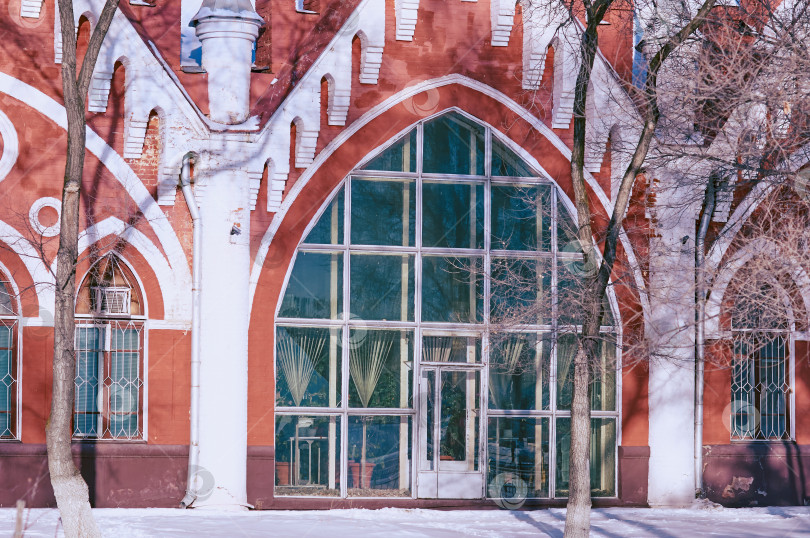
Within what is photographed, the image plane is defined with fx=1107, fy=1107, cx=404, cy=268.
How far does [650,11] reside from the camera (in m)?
16.2

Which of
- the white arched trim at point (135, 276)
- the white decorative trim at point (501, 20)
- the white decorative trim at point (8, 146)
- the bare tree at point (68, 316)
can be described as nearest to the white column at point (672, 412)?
the white decorative trim at point (501, 20)

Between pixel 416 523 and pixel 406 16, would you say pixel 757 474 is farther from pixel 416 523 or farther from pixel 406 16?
pixel 406 16

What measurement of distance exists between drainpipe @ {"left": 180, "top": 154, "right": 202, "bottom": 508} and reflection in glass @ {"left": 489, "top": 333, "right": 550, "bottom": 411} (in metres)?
4.26

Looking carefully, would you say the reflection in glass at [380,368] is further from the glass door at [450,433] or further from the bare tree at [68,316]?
the bare tree at [68,316]

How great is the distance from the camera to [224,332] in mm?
15328

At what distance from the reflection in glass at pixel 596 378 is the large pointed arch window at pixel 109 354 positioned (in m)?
6.09

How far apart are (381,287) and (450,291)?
1021mm

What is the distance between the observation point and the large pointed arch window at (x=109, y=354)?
Answer: 50.0ft

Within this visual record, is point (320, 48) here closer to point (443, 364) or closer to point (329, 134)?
point (329, 134)

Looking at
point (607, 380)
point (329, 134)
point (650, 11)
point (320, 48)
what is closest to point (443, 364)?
point (607, 380)

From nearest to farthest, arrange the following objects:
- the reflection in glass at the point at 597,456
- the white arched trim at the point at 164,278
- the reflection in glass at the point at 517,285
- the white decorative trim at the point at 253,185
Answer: the white arched trim at the point at 164,278 < the white decorative trim at the point at 253,185 < the reflection in glass at the point at 517,285 < the reflection in glass at the point at 597,456

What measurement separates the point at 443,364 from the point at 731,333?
13.9ft

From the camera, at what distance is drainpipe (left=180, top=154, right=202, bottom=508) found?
49.5 ft

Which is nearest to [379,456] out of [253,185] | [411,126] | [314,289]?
[314,289]
